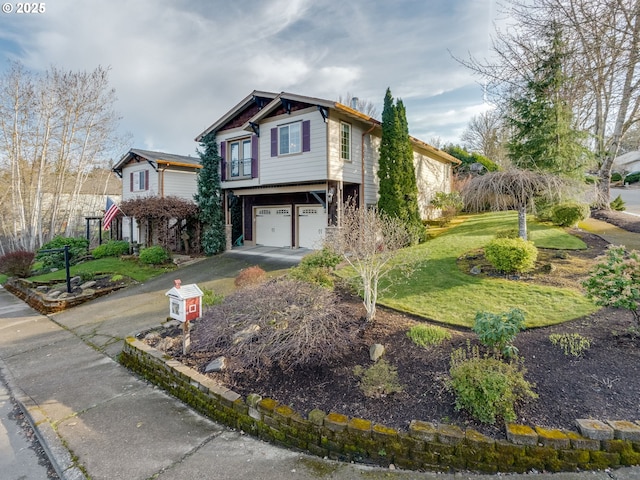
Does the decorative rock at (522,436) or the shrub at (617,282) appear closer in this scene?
the decorative rock at (522,436)

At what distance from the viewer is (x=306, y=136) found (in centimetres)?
1200

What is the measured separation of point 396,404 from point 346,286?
4024mm

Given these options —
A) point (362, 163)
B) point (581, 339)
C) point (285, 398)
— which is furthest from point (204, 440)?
point (362, 163)

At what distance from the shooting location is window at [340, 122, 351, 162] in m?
12.1

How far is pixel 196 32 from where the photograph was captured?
9.17 m

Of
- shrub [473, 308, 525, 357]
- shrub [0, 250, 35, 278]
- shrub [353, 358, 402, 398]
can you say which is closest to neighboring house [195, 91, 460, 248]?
shrub [353, 358, 402, 398]

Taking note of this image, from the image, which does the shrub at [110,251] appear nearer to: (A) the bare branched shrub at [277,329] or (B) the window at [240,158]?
(B) the window at [240,158]

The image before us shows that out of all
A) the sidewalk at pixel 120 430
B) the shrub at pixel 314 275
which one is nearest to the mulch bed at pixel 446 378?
the sidewalk at pixel 120 430

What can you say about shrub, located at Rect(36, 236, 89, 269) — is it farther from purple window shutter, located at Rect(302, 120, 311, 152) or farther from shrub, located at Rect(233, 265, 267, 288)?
purple window shutter, located at Rect(302, 120, 311, 152)

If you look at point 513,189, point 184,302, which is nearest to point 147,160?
point 184,302

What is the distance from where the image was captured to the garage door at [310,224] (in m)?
14.1

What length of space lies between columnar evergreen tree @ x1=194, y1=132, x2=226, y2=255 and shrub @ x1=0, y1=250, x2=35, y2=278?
23.9ft

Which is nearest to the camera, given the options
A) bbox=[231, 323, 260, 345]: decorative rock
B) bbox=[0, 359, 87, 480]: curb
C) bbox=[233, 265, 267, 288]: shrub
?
bbox=[0, 359, 87, 480]: curb

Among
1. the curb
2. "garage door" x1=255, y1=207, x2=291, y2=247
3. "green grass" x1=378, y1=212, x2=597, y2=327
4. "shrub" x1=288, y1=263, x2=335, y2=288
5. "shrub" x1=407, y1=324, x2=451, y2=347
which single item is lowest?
the curb
